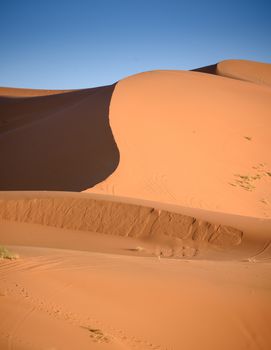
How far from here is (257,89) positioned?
32219 millimetres

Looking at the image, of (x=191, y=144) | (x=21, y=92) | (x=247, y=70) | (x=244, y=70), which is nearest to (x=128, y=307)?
(x=191, y=144)

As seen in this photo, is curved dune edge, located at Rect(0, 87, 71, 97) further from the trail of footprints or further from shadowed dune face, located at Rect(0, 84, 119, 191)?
the trail of footprints

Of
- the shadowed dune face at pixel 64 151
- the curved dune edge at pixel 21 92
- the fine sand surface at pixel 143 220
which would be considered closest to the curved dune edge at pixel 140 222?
the fine sand surface at pixel 143 220

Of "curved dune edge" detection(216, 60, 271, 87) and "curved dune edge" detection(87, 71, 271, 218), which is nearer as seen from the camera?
"curved dune edge" detection(87, 71, 271, 218)

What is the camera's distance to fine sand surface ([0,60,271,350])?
16.1 feet

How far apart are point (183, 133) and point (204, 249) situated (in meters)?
11.4

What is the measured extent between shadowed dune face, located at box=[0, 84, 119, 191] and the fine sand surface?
0.29ft

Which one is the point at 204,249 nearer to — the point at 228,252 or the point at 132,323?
the point at 228,252

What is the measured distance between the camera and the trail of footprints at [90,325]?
436 centimetres

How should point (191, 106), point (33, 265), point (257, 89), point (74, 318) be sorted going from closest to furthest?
point (74, 318) → point (33, 265) → point (191, 106) → point (257, 89)

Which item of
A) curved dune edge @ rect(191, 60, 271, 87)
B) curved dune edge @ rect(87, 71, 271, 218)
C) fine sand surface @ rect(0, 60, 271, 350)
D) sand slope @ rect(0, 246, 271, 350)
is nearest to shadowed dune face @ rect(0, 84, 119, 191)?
fine sand surface @ rect(0, 60, 271, 350)

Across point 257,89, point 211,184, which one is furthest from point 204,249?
point 257,89

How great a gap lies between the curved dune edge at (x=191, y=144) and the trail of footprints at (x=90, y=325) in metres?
10.3

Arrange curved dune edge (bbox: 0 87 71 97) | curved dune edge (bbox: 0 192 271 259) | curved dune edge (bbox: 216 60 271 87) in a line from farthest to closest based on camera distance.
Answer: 1. curved dune edge (bbox: 0 87 71 97)
2. curved dune edge (bbox: 216 60 271 87)
3. curved dune edge (bbox: 0 192 271 259)
